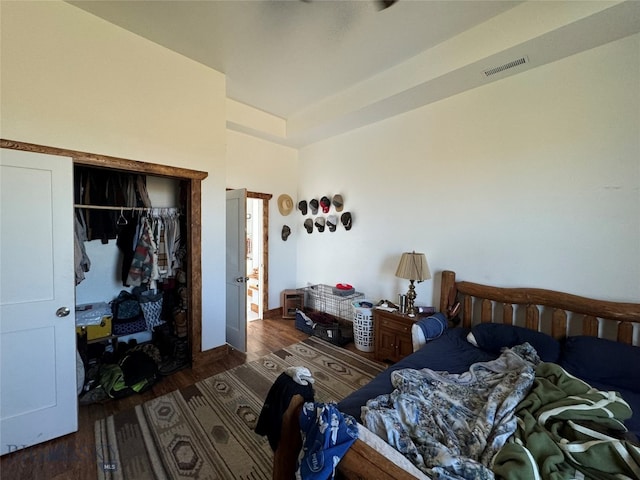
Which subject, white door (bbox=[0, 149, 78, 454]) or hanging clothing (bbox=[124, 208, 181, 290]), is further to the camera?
hanging clothing (bbox=[124, 208, 181, 290])

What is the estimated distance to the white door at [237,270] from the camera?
311cm

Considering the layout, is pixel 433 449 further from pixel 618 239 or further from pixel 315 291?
pixel 315 291

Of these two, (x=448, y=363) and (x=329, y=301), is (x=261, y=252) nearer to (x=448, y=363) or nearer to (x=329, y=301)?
(x=329, y=301)

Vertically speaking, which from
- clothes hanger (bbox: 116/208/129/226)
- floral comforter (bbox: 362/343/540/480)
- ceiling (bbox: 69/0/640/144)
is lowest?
floral comforter (bbox: 362/343/540/480)

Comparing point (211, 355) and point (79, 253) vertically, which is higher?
point (79, 253)

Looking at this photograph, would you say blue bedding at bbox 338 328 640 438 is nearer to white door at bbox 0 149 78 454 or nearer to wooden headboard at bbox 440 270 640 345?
wooden headboard at bbox 440 270 640 345

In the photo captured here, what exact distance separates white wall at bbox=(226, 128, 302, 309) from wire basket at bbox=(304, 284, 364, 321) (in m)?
0.52

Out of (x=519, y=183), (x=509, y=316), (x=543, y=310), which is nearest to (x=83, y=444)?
(x=509, y=316)

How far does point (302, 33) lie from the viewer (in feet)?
7.49

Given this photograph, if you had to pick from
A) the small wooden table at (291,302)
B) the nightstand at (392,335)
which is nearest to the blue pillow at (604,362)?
the nightstand at (392,335)

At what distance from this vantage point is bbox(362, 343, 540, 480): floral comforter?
3.34ft

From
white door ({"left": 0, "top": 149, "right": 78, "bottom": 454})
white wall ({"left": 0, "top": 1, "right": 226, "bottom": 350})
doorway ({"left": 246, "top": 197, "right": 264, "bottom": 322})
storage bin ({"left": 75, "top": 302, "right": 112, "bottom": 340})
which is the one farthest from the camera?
doorway ({"left": 246, "top": 197, "right": 264, "bottom": 322})

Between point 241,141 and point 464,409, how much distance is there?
4031mm

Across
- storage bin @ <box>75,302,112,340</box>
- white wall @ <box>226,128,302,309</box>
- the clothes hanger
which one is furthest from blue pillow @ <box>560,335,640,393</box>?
the clothes hanger
